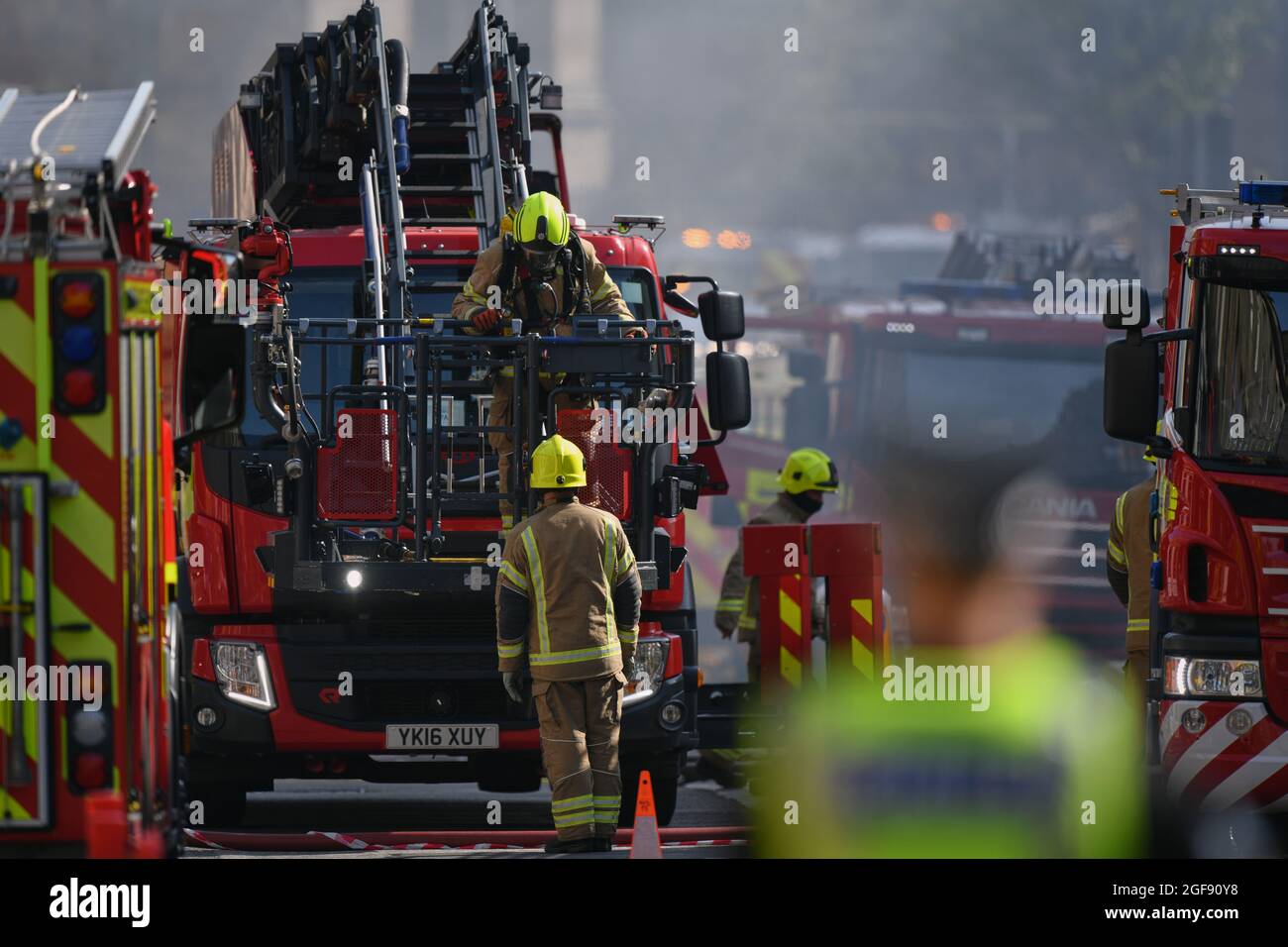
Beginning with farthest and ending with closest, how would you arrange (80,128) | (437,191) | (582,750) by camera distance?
(437,191) → (582,750) → (80,128)

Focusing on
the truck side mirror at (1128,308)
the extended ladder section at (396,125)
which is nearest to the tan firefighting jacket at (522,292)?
the extended ladder section at (396,125)

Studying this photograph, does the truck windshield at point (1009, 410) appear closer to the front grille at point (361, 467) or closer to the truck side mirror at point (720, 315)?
the truck side mirror at point (720, 315)

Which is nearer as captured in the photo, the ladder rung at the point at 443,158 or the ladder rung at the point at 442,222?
the ladder rung at the point at 442,222

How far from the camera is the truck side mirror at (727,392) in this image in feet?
34.7

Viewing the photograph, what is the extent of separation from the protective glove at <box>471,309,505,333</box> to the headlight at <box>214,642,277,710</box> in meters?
1.62

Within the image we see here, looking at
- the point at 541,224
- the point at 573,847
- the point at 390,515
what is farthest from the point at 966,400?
the point at 573,847

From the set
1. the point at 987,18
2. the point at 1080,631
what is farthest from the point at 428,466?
the point at 987,18

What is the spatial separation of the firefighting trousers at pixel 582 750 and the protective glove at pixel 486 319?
1500 mm

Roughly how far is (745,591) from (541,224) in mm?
3403

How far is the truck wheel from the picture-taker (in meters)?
10.9

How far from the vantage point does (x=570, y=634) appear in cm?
945

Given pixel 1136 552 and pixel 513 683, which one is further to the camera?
pixel 1136 552

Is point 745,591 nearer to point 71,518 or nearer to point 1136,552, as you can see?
point 1136,552

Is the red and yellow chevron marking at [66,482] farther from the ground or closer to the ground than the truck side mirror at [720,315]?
closer to the ground
